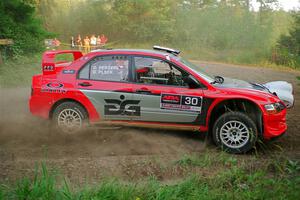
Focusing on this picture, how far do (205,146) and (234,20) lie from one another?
1049 inches

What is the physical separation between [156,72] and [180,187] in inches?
106

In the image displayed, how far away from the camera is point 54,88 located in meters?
7.01

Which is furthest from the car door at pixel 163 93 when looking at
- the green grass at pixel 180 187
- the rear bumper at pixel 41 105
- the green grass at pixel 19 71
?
the green grass at pixel 19 71

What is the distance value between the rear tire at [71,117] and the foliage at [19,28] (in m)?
9.43

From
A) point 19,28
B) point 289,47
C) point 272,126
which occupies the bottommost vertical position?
point 272,126

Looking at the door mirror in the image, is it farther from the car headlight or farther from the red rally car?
the car headlight

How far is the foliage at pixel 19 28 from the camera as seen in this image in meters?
15.3

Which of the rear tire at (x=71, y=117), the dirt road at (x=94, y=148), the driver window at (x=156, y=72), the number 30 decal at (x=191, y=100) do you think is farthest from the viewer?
the rear tire at (x=71, y=117)

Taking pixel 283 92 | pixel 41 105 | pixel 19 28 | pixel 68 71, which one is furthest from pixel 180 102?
pixel 19 28

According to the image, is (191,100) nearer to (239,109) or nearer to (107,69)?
(239,109)

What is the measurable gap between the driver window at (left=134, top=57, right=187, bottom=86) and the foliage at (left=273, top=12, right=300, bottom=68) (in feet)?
56.3

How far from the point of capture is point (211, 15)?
1330 inches

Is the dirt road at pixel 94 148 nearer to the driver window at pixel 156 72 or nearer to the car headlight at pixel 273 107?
the car headlight at pixel 273 107

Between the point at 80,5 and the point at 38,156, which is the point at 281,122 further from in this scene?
the point at 80,5
